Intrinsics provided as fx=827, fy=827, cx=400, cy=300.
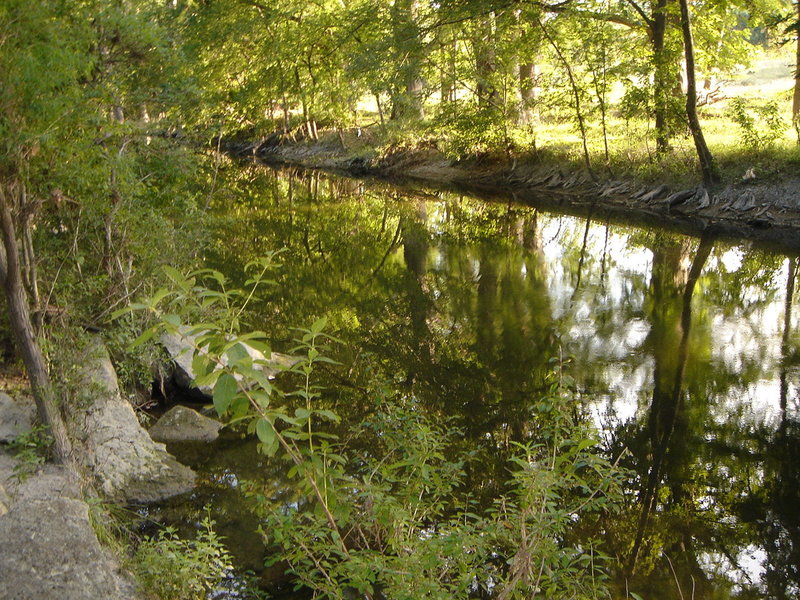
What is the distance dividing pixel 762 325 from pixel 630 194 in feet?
38.1

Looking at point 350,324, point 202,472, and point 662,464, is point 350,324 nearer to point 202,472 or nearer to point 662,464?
point 202,472

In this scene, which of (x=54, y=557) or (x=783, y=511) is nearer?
(x=54, y=557)

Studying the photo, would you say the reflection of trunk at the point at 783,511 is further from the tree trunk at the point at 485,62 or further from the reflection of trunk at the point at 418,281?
the tree trunk at the point at 485,62

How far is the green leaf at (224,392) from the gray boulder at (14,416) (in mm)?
4384

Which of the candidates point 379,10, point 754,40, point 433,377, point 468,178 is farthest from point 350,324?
point 754,40

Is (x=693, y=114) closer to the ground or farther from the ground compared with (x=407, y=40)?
closer to the ground

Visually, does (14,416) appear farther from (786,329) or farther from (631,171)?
(631,171)

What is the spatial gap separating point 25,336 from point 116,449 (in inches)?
66.0

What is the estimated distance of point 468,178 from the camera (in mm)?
30156

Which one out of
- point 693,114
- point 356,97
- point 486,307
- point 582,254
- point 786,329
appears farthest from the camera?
point 356,97

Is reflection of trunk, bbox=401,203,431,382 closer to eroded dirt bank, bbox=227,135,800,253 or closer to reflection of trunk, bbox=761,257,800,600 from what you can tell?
reflection of trunk, bbox=761,257,800,600

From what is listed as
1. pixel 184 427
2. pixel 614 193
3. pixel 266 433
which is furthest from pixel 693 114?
pixel 266 433

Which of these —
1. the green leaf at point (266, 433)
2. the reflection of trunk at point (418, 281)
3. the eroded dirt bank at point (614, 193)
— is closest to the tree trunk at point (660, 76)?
the eroded dirt bank at point (614, 193)

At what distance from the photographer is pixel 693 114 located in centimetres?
2055
